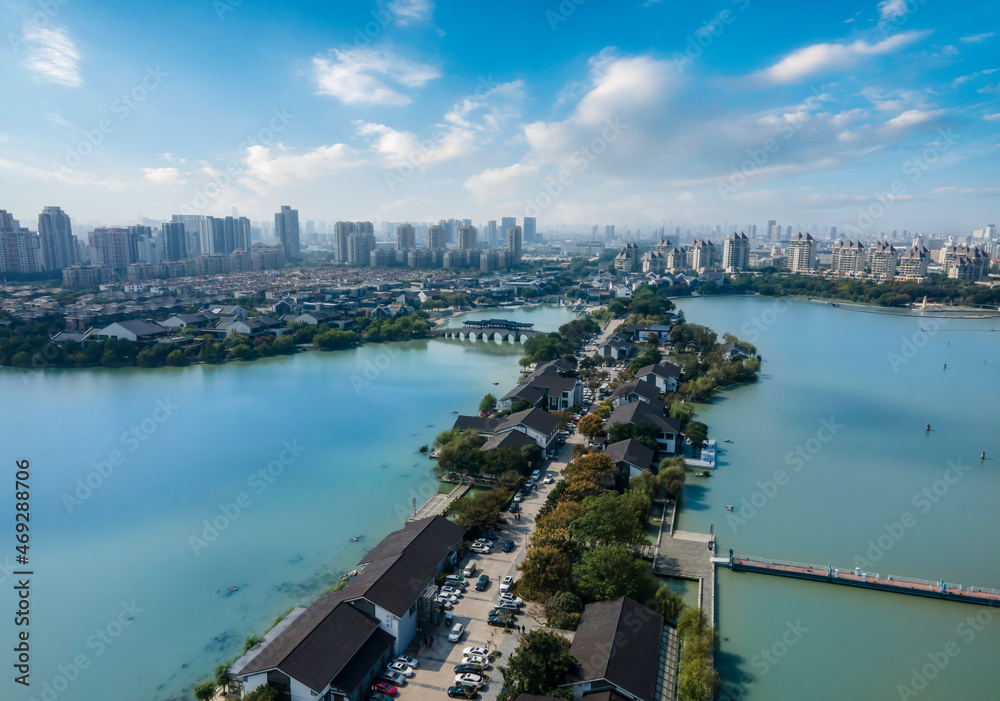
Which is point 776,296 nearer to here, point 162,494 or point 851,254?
point 851,254

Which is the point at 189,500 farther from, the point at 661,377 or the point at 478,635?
the point at 661,377

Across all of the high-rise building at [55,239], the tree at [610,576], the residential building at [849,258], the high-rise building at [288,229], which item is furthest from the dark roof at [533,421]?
the high-rise building at [288,229]

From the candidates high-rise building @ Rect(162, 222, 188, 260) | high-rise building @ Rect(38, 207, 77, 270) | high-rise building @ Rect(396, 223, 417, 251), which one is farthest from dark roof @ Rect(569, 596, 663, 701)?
high-rise building @ Rect(396, 223, 417, 251)

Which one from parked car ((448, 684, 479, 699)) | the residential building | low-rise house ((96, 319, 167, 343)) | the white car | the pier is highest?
the residential building

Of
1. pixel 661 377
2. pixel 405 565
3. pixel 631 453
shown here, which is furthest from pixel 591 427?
pixel 405 565

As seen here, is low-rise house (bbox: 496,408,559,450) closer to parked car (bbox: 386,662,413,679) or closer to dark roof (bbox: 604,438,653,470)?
dark roof (bbox: 604,438,653,470)

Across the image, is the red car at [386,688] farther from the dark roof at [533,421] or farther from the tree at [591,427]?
the tree at [591,427]

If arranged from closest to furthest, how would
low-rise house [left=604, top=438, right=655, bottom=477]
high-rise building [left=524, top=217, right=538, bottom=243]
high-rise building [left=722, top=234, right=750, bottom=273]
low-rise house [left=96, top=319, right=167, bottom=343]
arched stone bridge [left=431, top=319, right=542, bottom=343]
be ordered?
low-rise house [left=604, top=438, right=655, bottom=477], low-rise house [left=96, top=319, right=167, bottom=343], arched stone bridge [left=431, top=319, right=542, bottom=343], high-rise building [left=722, top=234, right=750, bottom=273], high-rise building [left=524, top=217, right=538, bottom=243]
